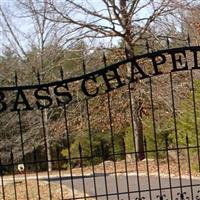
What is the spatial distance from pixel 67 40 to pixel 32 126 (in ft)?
20.4

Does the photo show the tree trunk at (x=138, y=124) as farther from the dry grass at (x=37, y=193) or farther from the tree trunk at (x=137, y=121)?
the dry grass at (x=37, y=193)

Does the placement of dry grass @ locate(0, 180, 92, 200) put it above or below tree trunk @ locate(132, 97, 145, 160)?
below

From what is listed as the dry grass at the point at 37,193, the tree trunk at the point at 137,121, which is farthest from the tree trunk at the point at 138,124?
the dry grass at the point at 37,193

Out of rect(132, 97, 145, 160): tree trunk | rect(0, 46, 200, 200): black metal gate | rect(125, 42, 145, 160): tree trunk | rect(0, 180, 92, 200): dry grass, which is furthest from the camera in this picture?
rect(132, 97, 145, 160): tree trunk

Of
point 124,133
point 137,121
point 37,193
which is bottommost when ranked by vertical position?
point 37,193

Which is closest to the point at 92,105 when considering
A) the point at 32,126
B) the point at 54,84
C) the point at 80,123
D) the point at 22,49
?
the point at 80,123

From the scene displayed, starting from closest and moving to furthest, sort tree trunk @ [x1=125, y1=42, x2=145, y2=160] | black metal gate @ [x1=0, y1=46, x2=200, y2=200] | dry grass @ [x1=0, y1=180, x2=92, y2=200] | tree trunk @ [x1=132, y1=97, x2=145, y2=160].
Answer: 1. dry grass @ [x1=0, y1=180, x2=92, y2=200]
2. black metal gate @ [x1=0, y1=46, x2=200, y2=200]
3. tree trunk @ [x1=125, y1=42, x2=145, y2=160]
4. tree trunk @ [x1=132, y1=97, x2=145, y2=160]

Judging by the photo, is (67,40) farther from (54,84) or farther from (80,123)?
(54,84)

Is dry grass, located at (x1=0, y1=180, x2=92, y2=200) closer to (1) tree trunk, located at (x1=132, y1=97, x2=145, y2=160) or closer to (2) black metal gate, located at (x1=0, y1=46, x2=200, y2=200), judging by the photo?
(2) black metal gate, located at (x1=0, y1=46, x2=200, y2=200)

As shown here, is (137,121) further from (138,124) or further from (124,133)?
(124,133)

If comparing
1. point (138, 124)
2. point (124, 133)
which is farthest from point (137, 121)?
point (124, 133)

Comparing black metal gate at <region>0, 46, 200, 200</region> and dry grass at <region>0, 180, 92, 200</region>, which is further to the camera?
black metal gate at <region>0, 46, 200, 200</region>

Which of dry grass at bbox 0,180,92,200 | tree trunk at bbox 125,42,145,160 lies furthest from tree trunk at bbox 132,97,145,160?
dry grass at bbox 0,180,92,200

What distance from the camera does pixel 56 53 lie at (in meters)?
20.3
